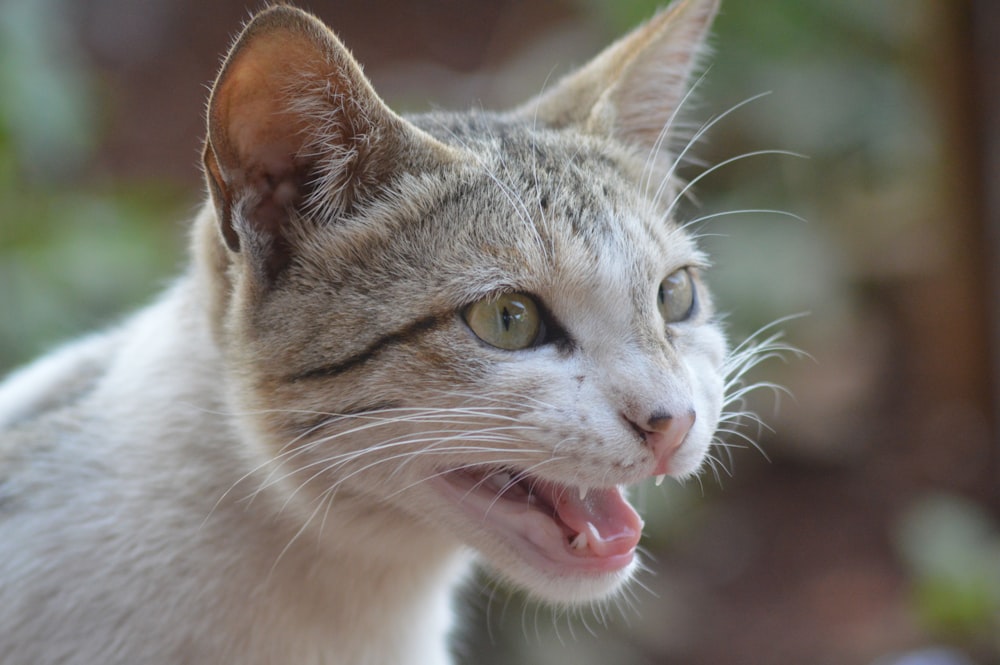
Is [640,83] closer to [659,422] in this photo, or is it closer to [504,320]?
[504,320]

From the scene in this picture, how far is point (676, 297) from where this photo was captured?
2033 mm

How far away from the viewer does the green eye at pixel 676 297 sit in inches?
79.0

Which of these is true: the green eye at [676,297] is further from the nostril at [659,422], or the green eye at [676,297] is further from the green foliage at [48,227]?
the green foliage at [48,227]

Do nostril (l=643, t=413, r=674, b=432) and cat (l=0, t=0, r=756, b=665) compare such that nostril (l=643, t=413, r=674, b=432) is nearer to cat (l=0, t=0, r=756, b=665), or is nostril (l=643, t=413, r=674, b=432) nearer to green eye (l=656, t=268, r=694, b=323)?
cat (l=0, t=0, r=756, b=665)

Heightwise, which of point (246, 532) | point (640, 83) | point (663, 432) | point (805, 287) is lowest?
point (246, 532)

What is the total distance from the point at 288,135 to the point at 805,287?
3.10m

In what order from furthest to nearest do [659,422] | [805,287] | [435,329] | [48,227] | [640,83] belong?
[805,287], [48,227], [640,83], [435,329], [659,422]

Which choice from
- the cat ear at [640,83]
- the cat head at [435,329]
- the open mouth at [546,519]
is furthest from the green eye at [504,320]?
the cat ear at [640,83]

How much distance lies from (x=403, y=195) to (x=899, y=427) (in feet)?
14.2

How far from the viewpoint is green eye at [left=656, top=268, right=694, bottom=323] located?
79.0 inches

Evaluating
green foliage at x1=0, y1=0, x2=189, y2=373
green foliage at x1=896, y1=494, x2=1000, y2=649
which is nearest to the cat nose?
green foliage at x1=0, y1=0, x2=189, y2=373

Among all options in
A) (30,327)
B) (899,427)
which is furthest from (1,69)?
(899,427)

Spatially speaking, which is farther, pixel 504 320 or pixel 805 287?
pixel 805 287

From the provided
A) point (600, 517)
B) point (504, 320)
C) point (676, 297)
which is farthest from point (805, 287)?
point (504, 320)
